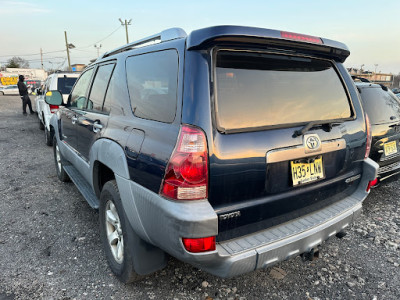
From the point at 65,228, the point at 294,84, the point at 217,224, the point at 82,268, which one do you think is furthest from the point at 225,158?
the point at 65,228

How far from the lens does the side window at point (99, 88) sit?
2792 millimetres

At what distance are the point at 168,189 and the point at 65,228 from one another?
221 cm

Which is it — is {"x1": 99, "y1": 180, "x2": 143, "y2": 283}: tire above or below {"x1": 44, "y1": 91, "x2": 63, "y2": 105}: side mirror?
below

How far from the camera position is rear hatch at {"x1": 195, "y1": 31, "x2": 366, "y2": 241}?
67.8 inches

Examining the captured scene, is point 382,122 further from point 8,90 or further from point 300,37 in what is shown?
point 8,90

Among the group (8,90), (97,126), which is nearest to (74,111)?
(97,126)

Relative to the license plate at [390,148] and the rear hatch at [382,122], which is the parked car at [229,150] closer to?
the rear hatch at [382,122]

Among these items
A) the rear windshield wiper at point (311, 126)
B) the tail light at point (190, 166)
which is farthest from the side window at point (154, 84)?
the rear windshield wiper at point (311, 126)

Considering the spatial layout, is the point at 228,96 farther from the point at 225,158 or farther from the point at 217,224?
the point at 217,224

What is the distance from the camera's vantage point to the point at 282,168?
1892mm

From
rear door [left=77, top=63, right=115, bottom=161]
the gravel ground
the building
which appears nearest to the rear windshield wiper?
the gravel ground

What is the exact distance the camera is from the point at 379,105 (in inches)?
151

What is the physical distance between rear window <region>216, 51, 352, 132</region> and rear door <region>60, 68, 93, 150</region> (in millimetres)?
2110

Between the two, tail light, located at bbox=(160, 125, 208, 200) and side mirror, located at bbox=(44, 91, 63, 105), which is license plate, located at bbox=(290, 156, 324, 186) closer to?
tail light, located at bbox=(160, 125, 208, 200)
